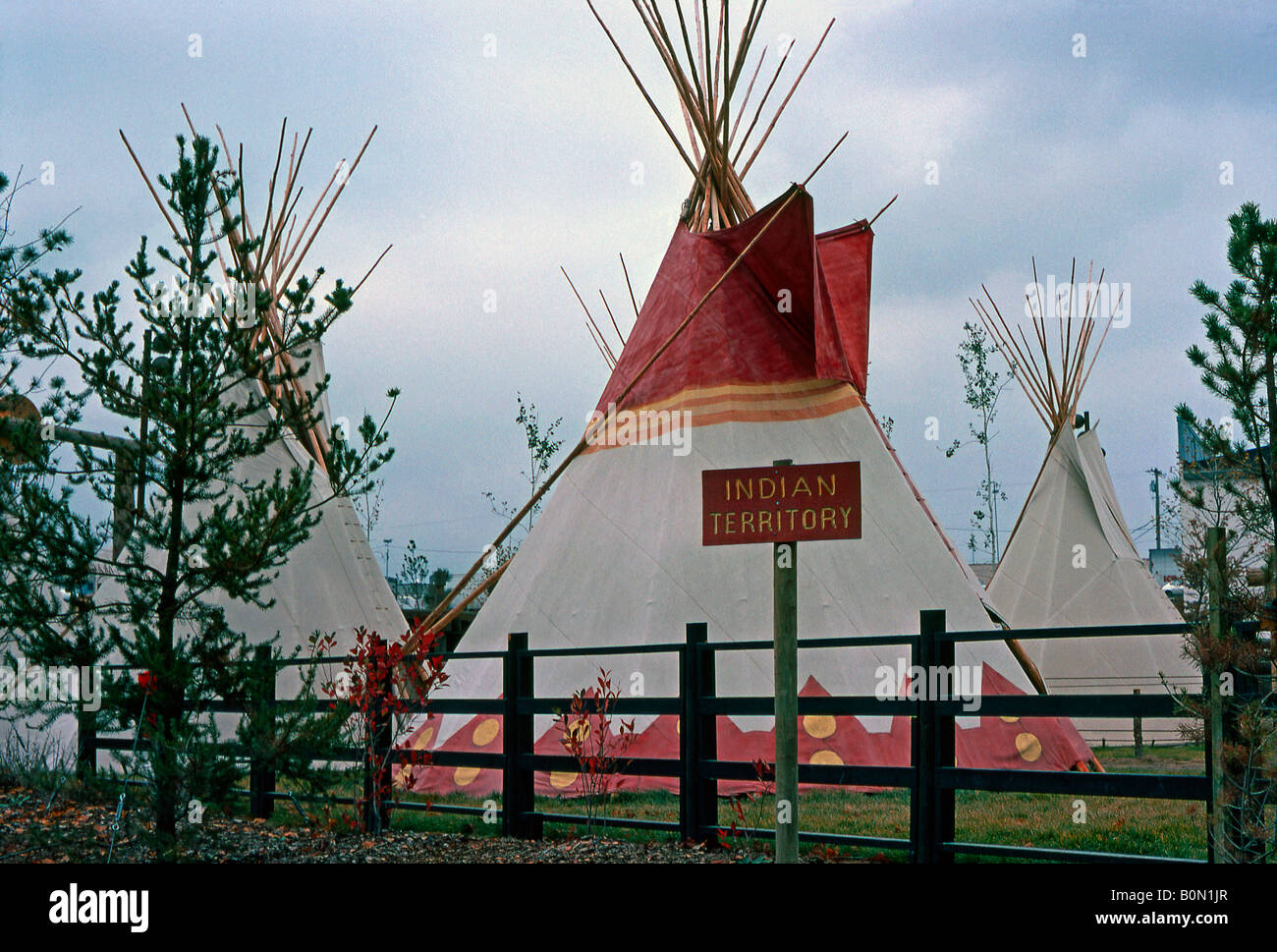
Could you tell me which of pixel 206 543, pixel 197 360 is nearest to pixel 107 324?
pixel 197 360

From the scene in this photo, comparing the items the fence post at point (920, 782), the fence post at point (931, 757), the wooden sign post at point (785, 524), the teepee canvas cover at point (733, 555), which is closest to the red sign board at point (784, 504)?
the wooden sign post at point (785, 524)

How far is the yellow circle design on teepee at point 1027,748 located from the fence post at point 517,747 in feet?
11.8

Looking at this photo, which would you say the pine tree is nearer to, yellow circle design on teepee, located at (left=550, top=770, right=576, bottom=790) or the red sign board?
the red sign board

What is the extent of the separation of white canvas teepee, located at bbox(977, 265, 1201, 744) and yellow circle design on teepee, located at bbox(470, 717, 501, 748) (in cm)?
760

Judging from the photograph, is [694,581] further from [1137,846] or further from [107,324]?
[107,324]

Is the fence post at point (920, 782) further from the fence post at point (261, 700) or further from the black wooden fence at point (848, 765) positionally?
the fence post at point (261, 700)

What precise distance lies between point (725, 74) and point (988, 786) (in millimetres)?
6557

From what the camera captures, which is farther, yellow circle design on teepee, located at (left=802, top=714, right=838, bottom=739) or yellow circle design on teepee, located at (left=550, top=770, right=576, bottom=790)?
yellow circle design on teepee, located at (left=550, top=770, right=576, bottom=790)

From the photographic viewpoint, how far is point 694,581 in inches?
342

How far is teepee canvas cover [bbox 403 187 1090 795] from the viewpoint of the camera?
8406 mm

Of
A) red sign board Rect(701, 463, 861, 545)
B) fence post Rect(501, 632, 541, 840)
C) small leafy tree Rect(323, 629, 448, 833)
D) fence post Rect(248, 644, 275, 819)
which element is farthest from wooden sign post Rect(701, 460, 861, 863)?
small leafy tree Rect(323, 629, 448, 833)

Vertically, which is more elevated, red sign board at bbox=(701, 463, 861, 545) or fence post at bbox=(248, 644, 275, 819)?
red sign board at bbox=(701, 463, 861, 545)

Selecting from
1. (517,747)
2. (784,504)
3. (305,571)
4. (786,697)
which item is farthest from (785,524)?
(305,571)
